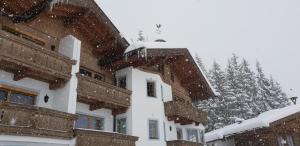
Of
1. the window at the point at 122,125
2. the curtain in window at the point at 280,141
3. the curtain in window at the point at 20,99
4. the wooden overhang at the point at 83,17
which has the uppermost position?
the wooden overhang at the point at 83,17

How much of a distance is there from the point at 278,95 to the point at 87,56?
4204cm

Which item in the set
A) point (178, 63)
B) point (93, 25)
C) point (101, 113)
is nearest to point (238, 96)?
point (178, 63)

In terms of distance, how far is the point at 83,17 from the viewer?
19547 mm

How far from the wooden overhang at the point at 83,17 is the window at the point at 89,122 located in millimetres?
4403

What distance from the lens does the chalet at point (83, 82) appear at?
13.8 m

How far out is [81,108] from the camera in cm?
1864

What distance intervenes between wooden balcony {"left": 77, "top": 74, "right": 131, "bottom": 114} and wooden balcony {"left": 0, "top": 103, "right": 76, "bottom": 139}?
8.13 ft

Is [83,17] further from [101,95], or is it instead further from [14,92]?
[14,92]

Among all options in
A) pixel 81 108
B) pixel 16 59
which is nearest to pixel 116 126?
pixel 81 108

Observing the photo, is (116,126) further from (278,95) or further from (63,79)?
(278,95)

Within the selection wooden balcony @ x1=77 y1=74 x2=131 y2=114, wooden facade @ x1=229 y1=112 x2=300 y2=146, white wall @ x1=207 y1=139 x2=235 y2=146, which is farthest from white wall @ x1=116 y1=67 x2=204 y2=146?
white wall @ x1=207 y1=139 x2=235 y2=146

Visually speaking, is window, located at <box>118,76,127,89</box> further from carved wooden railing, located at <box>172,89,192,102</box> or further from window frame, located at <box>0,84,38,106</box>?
window frame, located at <box>0,84,38,106</box>

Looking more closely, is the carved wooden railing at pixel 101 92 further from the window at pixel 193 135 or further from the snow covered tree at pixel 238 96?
the snow covered tree at pixel 238 96

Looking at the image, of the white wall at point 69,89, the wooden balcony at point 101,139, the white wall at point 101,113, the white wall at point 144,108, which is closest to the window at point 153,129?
the white wall at point 144,108
